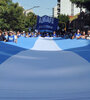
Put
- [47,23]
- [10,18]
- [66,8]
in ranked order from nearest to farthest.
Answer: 1. [47,23]
2. [10,18]
3. [66,8]

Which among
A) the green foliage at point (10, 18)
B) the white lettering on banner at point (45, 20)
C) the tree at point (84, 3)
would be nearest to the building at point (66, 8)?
the green foliage at point (10, 18)

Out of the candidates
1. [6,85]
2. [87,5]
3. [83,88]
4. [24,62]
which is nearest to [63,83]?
[83,88]

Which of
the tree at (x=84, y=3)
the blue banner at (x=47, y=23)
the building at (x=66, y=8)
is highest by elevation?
the building at (x=66, y=8)

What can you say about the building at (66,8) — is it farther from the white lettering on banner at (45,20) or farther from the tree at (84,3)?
the white lettering on banner at (45,20)

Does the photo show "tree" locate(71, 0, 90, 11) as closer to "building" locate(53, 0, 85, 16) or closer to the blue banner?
the blue banner

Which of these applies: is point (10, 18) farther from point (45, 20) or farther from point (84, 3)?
point (84, 3)

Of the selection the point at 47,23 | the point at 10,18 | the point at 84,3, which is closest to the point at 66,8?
the point at 10,18

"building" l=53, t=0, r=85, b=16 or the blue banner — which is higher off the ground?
"building" l=53, t=0, r=85, b=16

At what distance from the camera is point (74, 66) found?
4316 mm

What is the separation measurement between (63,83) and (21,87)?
0.70 m

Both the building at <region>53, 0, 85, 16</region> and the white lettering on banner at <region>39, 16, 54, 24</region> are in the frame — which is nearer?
the white lettering on banner at <region>39, 16, 54, 24</region>

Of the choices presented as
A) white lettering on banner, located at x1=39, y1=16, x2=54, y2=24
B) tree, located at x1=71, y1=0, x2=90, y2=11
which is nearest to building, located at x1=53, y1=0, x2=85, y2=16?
tree, located at x1=71, y1=0, x2=90, y2=11

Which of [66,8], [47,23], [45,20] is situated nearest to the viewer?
[45,20]

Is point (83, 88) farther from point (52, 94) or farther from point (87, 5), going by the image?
point (87, 5)
